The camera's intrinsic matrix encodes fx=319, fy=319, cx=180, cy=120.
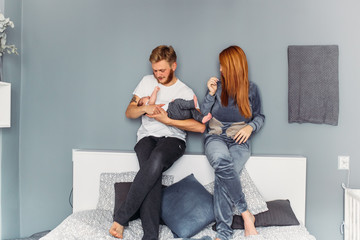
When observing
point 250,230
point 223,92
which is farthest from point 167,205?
point 223,92

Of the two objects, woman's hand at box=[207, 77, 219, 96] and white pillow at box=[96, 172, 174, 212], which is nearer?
woman's hand at box=[207, 77, 219, 96]

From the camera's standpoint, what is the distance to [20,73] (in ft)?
8.45

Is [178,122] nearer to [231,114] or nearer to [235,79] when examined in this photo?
[231,114]

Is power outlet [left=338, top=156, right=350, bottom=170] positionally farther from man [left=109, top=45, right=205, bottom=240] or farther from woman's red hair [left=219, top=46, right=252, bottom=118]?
man [left=109, top=45, right=205, bottom=240]

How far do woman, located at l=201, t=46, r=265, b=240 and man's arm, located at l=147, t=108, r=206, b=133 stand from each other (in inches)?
4.1

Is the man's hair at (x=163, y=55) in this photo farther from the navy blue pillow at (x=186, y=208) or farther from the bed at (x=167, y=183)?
the navy blue pillow at (x=186, y=208)

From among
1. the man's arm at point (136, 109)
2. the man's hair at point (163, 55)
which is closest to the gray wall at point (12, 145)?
the man's arm at point (136, 109)

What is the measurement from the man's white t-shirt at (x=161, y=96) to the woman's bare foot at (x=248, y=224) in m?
0.69

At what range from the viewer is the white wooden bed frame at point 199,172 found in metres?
2.21

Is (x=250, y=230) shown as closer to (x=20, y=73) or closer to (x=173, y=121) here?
(x=173, y=121)

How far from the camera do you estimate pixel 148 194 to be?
187 cm

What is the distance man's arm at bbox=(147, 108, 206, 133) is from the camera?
2.18 metres

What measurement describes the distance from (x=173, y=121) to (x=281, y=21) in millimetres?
1083

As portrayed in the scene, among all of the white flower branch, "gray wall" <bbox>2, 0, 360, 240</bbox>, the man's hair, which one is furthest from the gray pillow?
the white flower branch
